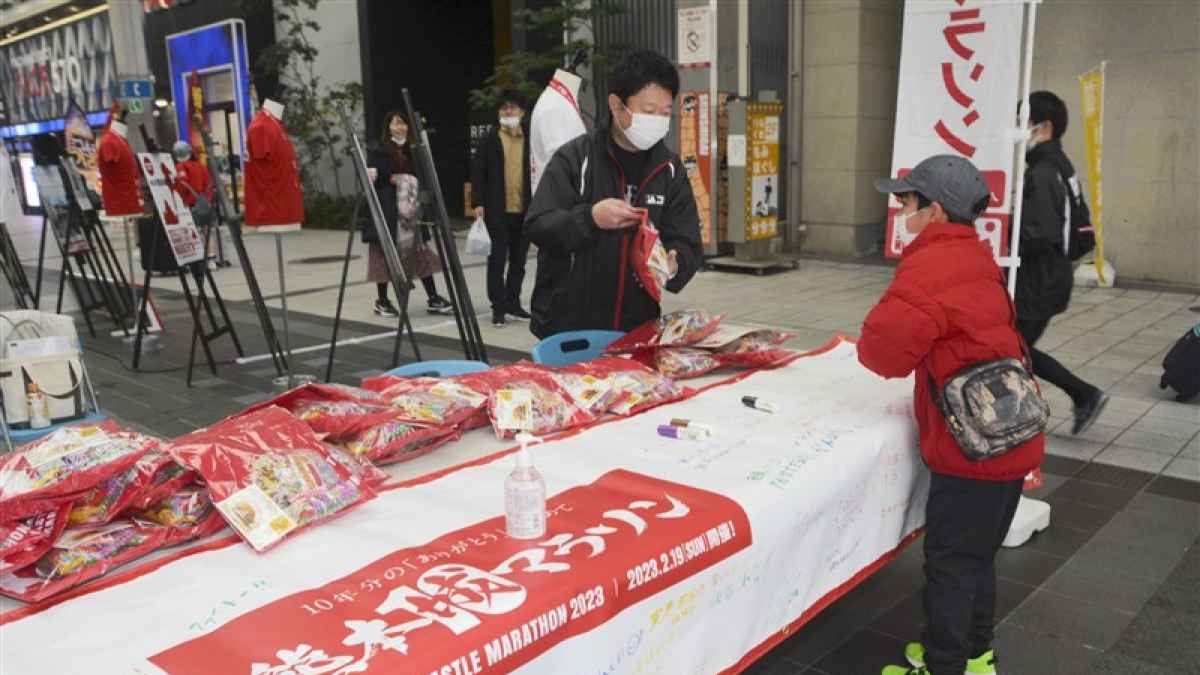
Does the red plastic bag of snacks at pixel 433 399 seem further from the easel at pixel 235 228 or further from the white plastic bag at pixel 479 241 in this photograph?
the white plastic bag at pixel 479 241

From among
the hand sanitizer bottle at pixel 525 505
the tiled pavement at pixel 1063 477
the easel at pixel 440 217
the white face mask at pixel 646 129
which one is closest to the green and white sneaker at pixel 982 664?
the tiled pavement at pixel 1063 477

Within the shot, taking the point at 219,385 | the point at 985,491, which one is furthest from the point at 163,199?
the point at 985,491

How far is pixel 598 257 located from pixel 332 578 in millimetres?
1729

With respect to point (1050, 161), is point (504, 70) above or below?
above

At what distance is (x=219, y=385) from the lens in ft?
20.3

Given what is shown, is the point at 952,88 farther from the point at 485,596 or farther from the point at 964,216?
the point at 485,596

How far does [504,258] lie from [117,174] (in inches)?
127

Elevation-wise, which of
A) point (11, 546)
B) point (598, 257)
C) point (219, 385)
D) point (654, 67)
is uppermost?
point (654, 67)

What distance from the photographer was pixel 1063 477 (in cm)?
418

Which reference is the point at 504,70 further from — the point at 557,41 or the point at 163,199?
the point at 163,199

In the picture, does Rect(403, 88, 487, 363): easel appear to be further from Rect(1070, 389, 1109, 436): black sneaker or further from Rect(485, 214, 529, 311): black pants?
Rect(1070, 389, 1109, 436): black sneaker

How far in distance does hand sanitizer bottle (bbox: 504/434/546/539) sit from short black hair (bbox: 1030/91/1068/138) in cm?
327

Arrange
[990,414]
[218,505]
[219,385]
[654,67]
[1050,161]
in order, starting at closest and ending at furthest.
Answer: [218,505] < [990,414] < [654,67] < [1050,161] < [219,385]

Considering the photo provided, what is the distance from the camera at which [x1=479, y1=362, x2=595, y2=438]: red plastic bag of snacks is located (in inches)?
93.0
